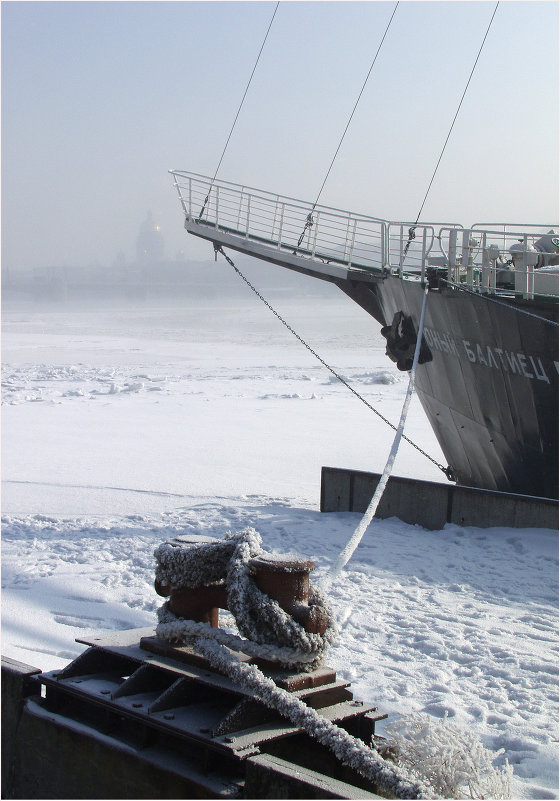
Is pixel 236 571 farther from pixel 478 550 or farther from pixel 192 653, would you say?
pixel 478 550

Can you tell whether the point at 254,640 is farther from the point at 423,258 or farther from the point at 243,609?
the point at 423,258

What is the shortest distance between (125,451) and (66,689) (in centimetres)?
946

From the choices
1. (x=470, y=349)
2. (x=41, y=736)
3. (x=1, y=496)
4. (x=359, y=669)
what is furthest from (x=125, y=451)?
(x=41, y=736)

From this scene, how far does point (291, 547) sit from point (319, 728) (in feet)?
16.5

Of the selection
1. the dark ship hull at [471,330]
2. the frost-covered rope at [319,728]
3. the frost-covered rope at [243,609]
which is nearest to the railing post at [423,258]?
the dark ship hull at [471,330]

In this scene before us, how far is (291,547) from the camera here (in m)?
7.34

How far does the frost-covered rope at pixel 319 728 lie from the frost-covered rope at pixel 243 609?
69 mm

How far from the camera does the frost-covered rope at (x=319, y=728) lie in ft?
7.13

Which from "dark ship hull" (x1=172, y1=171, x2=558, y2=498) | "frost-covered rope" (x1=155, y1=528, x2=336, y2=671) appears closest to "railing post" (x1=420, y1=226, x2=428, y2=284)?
"dark ship hull" (x1=172, y1=171, x2=558, y2=498)

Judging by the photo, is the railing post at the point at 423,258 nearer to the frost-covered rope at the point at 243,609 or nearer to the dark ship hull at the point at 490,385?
the dark ship hull at the point at 490,385

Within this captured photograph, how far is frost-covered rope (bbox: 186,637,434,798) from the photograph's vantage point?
2.17 meters

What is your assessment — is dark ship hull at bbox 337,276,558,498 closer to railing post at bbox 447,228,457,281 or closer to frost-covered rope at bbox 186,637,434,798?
railing post at bbox 447,228,457,281

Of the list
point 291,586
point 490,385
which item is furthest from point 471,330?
point 291,586

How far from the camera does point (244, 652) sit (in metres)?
2.61
